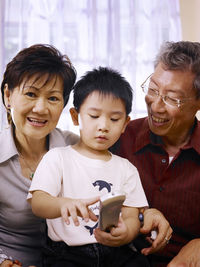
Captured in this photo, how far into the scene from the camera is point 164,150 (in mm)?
1784

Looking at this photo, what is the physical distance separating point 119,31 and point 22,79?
2.36 m

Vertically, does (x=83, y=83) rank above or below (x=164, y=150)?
above

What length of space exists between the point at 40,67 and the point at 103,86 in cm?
32

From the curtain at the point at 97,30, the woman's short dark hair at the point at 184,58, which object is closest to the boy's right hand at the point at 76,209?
the woman's short dark hair at the point at 184,58

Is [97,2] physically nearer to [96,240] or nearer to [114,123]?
[114,123]

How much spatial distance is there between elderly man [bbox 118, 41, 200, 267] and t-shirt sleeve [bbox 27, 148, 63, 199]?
0.54 meters

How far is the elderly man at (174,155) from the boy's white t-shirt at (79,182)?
0.31 metres

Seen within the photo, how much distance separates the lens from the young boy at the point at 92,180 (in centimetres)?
126

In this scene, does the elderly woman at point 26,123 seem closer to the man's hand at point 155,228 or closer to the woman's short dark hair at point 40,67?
the woman's short dark hair at point 40,67

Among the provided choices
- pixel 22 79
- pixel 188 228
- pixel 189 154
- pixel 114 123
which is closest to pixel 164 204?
pixel 188 228

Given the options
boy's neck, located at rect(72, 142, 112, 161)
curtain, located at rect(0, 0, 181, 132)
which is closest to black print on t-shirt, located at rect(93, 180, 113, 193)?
boy's neck, located at rect(72, 142, 112, 161)

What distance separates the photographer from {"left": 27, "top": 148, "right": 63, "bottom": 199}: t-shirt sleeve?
1264 mm

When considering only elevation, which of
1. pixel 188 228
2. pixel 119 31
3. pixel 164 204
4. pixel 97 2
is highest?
pixel 97 2

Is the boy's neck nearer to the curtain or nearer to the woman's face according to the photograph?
the woman's face
